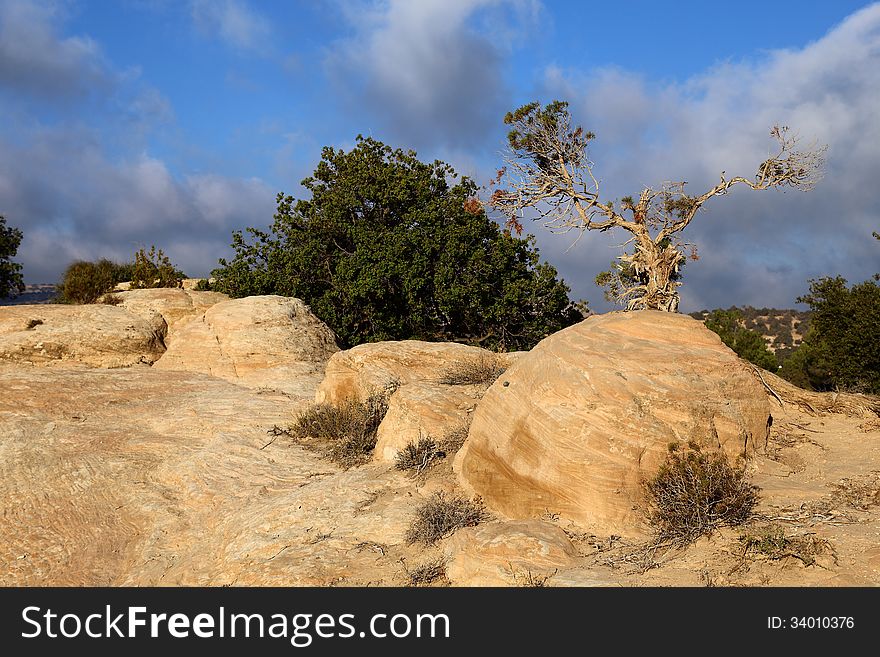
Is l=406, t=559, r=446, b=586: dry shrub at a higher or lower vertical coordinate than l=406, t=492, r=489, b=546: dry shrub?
lower

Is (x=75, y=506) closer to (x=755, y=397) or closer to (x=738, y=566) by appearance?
(x=738, y=566)

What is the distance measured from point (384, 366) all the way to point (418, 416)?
8.10 ft

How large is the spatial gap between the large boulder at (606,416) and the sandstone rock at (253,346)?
7.68 metres

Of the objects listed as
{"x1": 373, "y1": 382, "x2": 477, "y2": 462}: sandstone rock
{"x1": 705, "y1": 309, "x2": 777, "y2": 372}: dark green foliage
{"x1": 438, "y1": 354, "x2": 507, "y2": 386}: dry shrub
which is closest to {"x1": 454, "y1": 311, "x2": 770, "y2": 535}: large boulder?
{"x1": 373, "y1": 382, "x2": 477, "y2": 462}: sandstone rock

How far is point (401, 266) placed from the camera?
2111 centimetres

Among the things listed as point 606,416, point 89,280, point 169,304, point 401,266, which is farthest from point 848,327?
point 89,280

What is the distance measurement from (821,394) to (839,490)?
14.1ft

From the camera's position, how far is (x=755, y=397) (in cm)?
828

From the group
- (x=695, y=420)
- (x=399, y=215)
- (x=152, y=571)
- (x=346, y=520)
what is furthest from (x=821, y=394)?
(x=399, y=215)

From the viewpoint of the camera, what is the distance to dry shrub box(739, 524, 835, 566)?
5.68 m

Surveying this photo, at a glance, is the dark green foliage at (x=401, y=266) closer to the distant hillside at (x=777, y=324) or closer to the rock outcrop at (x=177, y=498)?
the rock outcrop at (x=177, y=498)

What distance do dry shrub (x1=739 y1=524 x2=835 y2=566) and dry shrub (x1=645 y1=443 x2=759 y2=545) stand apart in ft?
1.49

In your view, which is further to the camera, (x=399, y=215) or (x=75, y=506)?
(x=399, y=215)

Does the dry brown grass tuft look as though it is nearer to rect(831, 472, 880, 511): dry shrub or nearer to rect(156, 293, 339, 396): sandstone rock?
rect(831, 472, 880, 511): dry shrub
